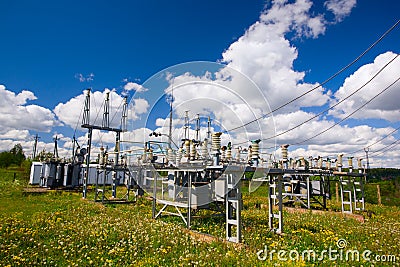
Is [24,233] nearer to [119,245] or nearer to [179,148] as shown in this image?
Result: [119,245]

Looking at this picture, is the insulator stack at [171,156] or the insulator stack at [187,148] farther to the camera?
the insulator stack at [171,156]

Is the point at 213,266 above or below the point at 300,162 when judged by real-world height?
below

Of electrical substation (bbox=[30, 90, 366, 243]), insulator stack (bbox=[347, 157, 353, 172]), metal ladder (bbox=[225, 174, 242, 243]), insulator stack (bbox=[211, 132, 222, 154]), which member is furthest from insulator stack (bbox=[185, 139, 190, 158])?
insulator stack (bbox=[347, 157, 353, 172])

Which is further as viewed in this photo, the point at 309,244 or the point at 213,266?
the point at 309,244

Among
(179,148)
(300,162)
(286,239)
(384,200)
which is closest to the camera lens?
(286,239)

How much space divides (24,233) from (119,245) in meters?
3.96

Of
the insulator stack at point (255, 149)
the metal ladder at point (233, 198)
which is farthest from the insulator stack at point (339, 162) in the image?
the metal ladder at point (233, 198)

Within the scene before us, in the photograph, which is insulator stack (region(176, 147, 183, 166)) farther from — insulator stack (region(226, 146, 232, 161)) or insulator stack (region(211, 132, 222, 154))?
insulator stack (region(211, 132, 222, 154))

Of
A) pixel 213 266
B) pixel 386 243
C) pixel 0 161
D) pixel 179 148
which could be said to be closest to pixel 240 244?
pixel 213 266

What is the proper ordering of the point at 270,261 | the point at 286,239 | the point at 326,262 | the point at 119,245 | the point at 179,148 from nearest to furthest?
the point at 270,261
the point at 326,262
the point at 119,245
the point at 286,239
the point at 179,148

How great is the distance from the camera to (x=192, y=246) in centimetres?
823

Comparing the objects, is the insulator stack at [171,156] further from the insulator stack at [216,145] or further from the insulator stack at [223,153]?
the insulator stack at [216,145]

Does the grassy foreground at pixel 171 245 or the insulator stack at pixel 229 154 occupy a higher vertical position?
the insulator stack at pixel 229 154

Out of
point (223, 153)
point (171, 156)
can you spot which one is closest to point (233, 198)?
point (223, 153)
